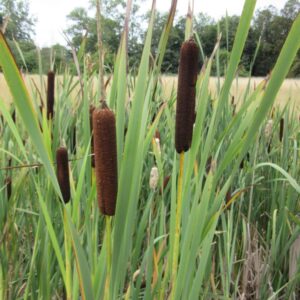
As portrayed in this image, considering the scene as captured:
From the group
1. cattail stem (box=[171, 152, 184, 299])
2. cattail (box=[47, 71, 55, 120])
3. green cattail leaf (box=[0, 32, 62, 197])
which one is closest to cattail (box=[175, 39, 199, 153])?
cattail stem (box=[171, 152, 184, 299])

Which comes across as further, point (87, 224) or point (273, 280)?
point (273, 280)

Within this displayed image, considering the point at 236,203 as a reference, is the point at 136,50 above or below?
above

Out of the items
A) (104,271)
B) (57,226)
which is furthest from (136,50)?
(104,271)

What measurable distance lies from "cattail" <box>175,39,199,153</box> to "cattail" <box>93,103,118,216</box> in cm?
12

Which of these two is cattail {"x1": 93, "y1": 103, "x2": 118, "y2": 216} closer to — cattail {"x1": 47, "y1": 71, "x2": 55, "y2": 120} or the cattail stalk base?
the cattail stalk base

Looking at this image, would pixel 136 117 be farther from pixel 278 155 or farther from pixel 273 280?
pixel 278 155

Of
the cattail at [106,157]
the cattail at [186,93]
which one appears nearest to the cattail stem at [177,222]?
the cattail at [186,93]

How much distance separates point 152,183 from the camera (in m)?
0.74

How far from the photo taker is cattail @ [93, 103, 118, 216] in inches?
16.0

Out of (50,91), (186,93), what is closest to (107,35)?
(50,91)

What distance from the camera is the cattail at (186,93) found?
1.57 ft

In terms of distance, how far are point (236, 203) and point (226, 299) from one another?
0.49 m

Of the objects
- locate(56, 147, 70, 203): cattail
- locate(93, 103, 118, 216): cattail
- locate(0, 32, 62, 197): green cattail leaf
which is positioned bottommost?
locate(56, 147, 70, 203): cattail

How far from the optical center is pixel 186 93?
500mm
